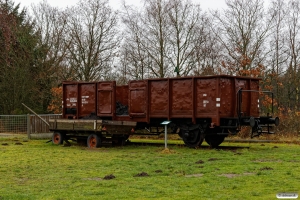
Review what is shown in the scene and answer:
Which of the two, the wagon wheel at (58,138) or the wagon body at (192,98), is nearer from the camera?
the wagon body at (192,98)

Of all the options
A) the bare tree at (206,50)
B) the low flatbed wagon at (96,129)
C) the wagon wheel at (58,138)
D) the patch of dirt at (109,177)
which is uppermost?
the bare tree at (206,50)

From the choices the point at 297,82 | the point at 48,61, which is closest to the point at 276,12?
the point at 297,82

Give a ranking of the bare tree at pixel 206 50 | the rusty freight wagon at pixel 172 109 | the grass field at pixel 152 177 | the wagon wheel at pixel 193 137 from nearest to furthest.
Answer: the grass field at pixel 152 177
the rusty freight wagon at pixel 172 109
the wagon wheel at pixel 193 137
the bare tree at pixel 206 50

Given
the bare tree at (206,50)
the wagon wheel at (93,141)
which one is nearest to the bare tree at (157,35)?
the bare tree at (206,50)

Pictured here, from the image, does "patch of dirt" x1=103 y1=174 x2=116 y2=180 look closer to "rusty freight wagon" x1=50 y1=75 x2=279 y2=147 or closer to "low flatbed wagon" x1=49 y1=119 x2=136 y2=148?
"rusty freight wagon" x1=50 y1=75 x2=279 y2=147

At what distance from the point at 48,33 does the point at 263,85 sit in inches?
765

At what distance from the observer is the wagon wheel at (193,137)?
1830cm

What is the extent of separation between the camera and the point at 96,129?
1908 centimetres

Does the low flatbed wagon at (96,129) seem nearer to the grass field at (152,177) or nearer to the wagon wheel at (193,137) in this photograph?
the wagon wheel at (193,137)

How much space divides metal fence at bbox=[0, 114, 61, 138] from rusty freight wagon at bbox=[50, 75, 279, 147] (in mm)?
4063

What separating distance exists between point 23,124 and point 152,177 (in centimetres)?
1760

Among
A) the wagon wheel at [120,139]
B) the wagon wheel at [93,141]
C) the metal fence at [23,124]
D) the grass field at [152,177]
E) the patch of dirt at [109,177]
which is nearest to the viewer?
the grass field at [152,177]

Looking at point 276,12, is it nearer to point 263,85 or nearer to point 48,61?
point 263,85

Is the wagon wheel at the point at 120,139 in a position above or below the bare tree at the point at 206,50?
below
